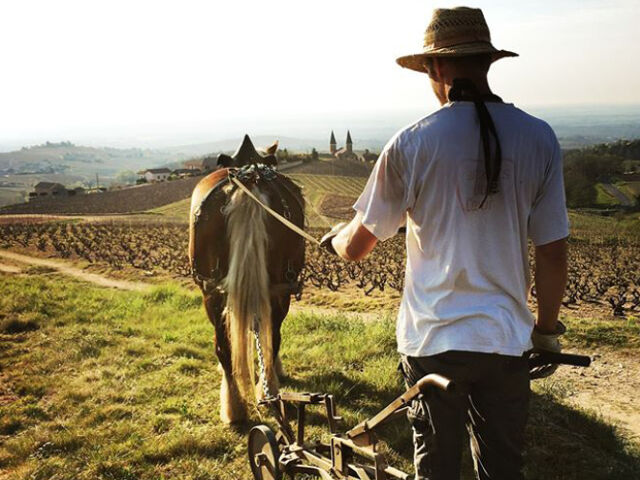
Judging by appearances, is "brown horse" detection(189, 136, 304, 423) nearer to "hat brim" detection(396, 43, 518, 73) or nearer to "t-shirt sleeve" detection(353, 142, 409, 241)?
"t-shirt sleeve" detection(353, 142, 409, 241)

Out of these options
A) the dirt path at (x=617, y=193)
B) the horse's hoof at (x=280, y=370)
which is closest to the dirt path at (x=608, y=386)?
the horse's hoof at (x=280, y=370)

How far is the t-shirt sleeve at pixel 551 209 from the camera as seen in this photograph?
1.95 m

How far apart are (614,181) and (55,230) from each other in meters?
58.6

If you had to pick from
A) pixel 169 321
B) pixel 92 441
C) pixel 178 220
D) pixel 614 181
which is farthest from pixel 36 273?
pixel 614 181

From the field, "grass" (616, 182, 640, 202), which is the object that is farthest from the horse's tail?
"grass" (616, 182, 640, 202)

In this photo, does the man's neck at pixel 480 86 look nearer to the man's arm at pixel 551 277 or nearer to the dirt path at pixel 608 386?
the man's arm at pixel 551 277

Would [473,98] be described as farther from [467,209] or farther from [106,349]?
[106,349]

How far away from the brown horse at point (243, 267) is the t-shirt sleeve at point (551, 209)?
2696 millimetres

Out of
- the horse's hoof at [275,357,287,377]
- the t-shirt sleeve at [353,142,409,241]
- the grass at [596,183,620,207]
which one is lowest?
the grass at [596,183,620,207]

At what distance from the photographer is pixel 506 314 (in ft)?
6.17

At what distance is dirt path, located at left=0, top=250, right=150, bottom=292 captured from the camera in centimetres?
1469

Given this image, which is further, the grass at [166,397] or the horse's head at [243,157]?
the horse's head at [243,157]

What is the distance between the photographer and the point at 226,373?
4.62 metres

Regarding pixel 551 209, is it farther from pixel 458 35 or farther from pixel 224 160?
pixel 224 160
